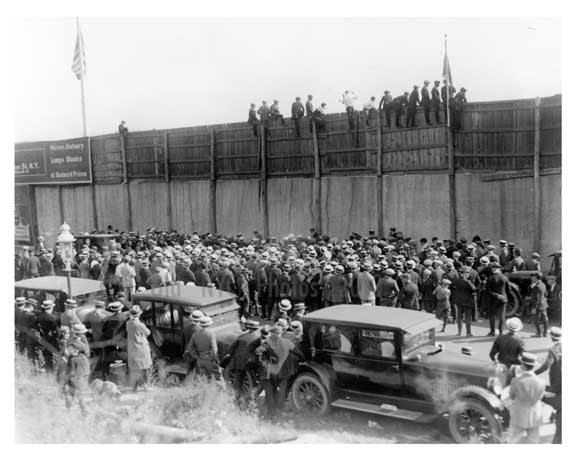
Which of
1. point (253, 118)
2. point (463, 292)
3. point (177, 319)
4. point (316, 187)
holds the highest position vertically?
point (253, 118)

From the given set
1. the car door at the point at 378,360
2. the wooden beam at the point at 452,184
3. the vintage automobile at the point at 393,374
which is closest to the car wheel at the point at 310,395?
the vintage automobile at the point at 393,374

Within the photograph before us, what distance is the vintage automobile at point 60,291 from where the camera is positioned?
1262 centimetres

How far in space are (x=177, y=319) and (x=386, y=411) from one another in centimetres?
399

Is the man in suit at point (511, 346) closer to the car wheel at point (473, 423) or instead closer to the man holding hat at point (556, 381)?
the man holding hat at point (556, 381)

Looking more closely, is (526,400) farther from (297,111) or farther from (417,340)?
(297,111)

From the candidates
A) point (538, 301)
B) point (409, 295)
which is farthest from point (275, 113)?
point (538, 301)

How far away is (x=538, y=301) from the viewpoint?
1203 centimetres

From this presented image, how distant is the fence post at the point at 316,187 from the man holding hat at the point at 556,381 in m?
13.7

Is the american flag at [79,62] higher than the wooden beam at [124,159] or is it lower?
higher

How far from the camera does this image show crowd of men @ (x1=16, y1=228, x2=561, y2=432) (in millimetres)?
9469

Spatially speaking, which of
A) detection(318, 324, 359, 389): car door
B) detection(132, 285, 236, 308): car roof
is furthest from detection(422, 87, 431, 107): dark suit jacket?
detection(318, 324, 359, 389): car door

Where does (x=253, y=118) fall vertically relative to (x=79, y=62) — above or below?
below

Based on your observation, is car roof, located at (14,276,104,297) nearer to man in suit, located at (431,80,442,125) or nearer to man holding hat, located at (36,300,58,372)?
man holding hat, located at (36,300,58,372)

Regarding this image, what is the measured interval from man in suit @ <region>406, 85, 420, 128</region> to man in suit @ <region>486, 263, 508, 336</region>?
773 centimetres
